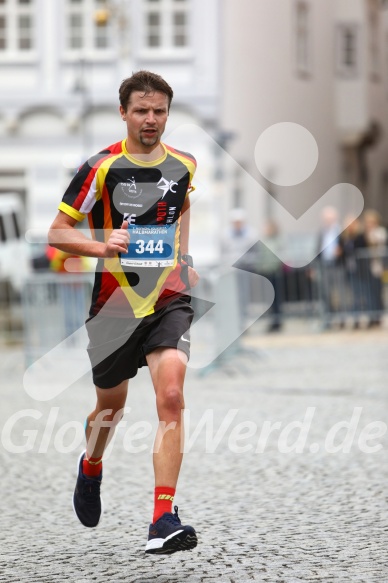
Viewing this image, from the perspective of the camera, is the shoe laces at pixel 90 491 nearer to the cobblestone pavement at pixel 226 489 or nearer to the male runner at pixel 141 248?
the cobblestone pavement at pixel 226 489

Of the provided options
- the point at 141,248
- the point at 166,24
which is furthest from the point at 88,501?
the point at 166,24

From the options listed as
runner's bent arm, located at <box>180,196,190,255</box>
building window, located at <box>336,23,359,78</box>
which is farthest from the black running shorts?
building window, located at <box>336,23,359,78</box>

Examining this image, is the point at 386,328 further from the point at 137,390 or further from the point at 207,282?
the point at 137,390

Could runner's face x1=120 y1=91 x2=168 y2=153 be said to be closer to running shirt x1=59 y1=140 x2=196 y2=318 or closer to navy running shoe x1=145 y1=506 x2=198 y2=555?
running shirt x1=59 y1=140 x2=196 y2=318

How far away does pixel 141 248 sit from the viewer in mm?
5902

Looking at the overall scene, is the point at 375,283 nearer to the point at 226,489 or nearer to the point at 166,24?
the point at 226,489

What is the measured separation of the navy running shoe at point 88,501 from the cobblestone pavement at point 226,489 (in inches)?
4.6

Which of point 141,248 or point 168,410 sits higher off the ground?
point 141,248

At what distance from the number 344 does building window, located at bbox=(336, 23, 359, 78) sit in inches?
1434

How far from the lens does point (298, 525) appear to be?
6730 millimetres

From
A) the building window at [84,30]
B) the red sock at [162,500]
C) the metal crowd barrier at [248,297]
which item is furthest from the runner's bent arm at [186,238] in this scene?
the building window at [84,30]

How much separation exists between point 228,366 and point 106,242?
10.5 m

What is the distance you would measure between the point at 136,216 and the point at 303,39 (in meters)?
33.9

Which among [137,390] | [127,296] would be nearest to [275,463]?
[127,296]
